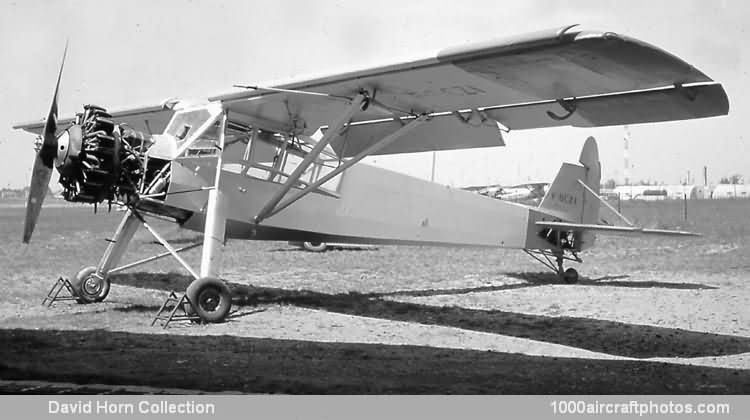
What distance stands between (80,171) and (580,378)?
5.73 m

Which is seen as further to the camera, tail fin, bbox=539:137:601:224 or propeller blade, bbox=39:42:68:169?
tail fin, bbox=539:137:601:224

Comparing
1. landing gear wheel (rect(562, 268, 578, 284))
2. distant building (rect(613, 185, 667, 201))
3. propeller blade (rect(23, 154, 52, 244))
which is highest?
distant building (rect(613, 185, 667, 201))

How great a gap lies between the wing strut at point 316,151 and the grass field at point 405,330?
136 centimetres

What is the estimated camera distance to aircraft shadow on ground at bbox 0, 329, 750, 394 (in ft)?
15.0

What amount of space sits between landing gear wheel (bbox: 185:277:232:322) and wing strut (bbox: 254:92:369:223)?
1458 millimetres

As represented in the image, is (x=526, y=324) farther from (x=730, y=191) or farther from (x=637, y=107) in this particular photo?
(x=730, y=191)

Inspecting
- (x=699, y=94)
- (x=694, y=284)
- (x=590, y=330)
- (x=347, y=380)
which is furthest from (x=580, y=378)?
(x=694, y=284)

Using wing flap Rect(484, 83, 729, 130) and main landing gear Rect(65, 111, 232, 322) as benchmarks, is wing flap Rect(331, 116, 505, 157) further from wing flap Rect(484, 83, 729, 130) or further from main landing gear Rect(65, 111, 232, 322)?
main landing gear Rect(65, 111, 232, 322)

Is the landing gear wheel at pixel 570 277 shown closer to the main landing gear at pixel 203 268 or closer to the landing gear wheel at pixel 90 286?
the main landing gear at pixel 203 268

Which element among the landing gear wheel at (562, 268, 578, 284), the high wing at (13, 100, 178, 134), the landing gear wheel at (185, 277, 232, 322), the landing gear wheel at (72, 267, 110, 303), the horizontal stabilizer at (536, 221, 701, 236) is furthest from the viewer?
the landing gear wheel at (562, 268, 578, 284)

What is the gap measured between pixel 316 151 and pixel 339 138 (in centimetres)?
297

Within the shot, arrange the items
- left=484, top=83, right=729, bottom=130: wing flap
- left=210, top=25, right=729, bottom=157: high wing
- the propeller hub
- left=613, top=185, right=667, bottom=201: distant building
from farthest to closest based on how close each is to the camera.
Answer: left=613, top=185, right=667, bottom=201: distant building → the propeller hub → left=484, top=83, right=729, bottom=130: wing flap → left=210, top=25, right=729, bottom=157: high wing

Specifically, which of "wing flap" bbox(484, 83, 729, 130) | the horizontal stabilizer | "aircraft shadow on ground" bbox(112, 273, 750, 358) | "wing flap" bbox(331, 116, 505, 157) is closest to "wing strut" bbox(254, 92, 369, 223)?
"wing flap" bbox(331, 116, 505, 157)
